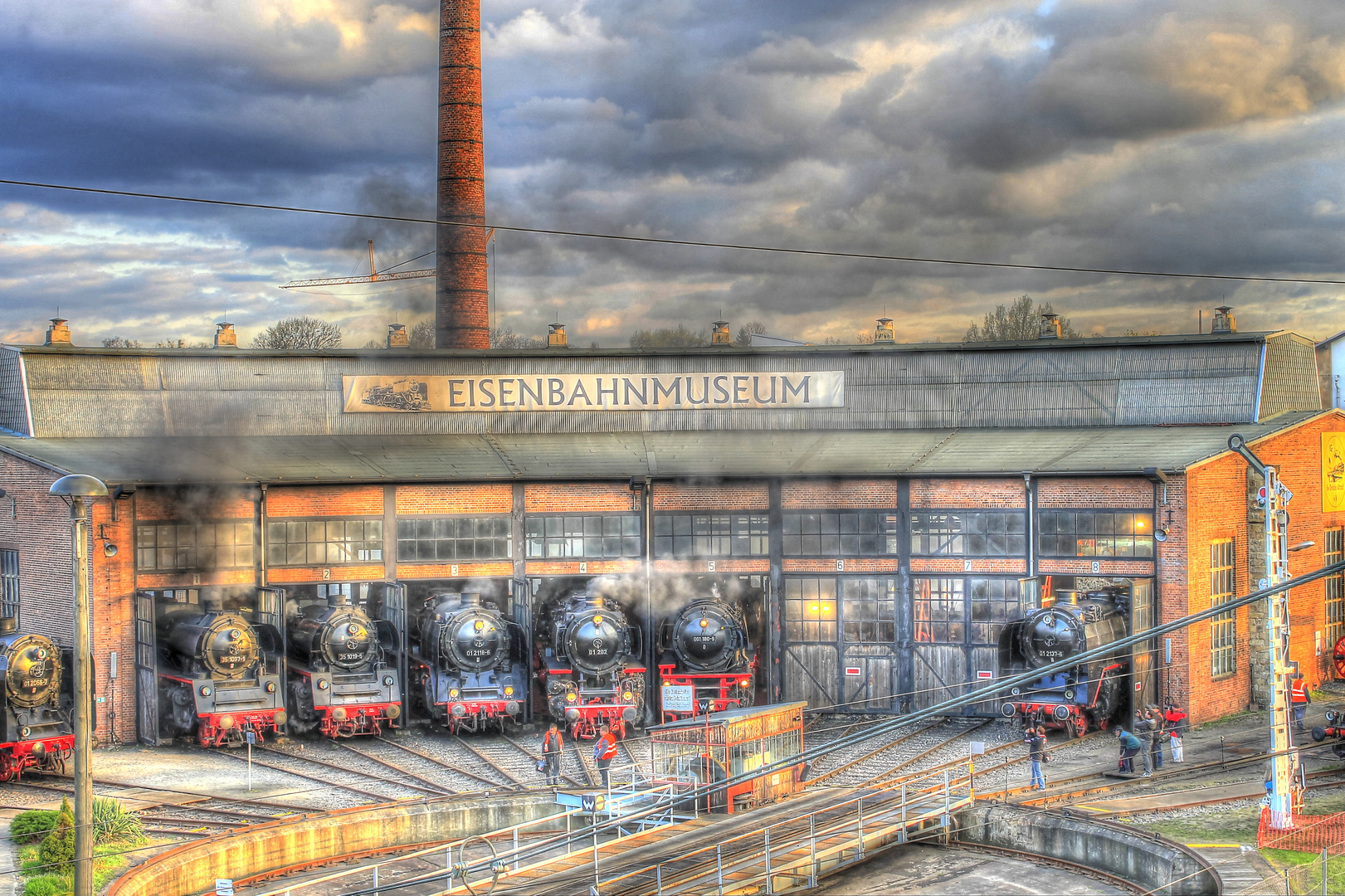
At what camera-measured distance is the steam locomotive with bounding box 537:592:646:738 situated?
25094 mm

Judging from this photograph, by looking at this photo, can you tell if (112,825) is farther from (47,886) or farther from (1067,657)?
(1067,657)

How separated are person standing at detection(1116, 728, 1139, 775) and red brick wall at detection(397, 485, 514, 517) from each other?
14300 mm

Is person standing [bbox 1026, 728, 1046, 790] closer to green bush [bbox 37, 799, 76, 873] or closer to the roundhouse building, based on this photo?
the roundhouse building

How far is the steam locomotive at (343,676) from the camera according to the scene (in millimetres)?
25266

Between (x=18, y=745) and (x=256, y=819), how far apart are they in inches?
256

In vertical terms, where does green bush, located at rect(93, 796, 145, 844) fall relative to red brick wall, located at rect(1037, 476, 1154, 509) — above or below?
below

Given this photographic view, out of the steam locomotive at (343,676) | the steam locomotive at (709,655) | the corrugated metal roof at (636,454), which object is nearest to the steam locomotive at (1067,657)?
the corrugated metal roof at (636,454)

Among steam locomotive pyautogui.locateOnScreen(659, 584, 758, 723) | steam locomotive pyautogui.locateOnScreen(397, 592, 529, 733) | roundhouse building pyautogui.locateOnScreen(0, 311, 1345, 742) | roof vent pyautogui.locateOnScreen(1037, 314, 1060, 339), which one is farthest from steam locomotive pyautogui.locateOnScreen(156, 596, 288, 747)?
roof vent pyautogui.locateOnScreen(1037, 314, 1060, 339)

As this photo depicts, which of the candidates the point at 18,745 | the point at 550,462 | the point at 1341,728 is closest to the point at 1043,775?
the point at 1341,728

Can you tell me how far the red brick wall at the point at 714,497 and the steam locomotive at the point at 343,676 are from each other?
7.17 meters

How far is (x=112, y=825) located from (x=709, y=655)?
1218 cm

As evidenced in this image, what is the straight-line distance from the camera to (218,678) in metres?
24.6

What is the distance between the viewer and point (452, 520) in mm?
27422

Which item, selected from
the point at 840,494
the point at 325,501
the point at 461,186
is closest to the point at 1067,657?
the point at 840,494
